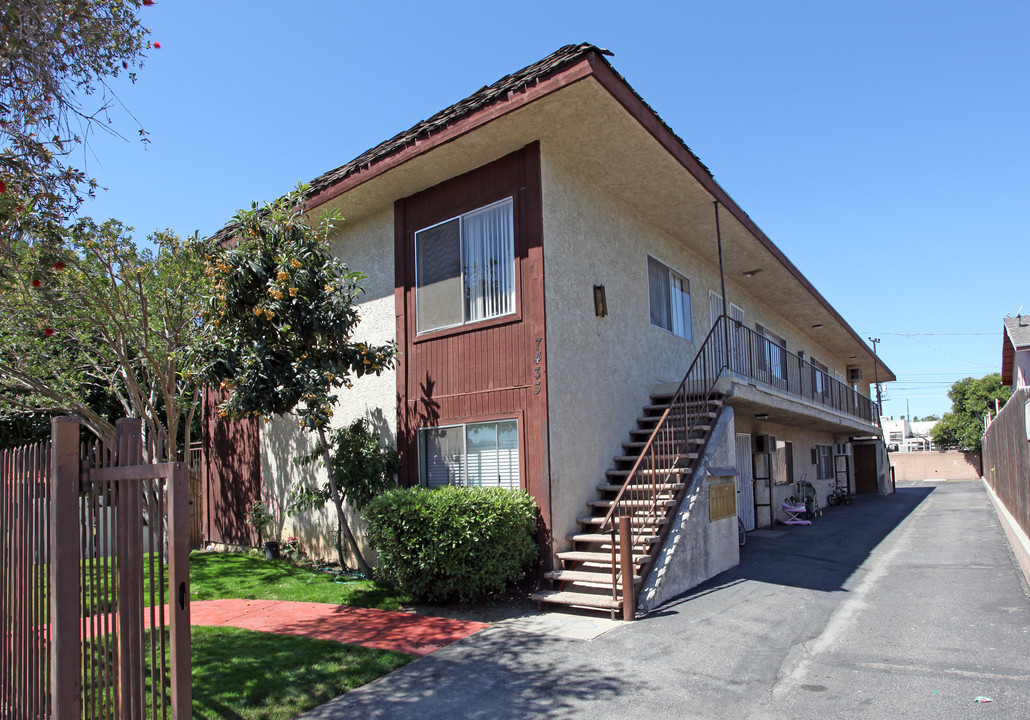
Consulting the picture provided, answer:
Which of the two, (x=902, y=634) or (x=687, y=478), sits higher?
(x=687, y=478)

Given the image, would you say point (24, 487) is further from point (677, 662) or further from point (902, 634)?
point (902, 634)

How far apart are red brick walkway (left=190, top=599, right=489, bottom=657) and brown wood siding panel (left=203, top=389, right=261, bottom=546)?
4.27 metres

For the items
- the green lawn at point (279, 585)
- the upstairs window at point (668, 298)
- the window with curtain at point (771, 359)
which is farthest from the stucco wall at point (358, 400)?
the window with curtain at point (771, 359)

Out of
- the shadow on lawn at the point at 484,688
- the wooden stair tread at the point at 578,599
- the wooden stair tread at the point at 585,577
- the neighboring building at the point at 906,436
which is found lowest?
the neighboring building at the point at 906,436

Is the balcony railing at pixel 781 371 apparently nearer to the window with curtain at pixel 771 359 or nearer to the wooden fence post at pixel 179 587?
the window with curtain at pixel 771 359

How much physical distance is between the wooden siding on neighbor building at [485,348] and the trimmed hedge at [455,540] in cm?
64

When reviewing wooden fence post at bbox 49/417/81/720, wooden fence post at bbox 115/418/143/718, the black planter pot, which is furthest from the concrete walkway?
the black planter pot

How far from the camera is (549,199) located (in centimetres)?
889

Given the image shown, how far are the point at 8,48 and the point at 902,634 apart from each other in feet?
31.1

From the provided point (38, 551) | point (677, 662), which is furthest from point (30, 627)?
point (677, 662)

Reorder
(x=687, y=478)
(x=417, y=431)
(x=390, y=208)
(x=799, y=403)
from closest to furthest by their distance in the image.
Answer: (x=687, y=478) < (x=417, y=431) < (x=390, y=208) < (x=799, y=403)

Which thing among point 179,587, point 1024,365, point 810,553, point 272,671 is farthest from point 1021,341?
point 179,587

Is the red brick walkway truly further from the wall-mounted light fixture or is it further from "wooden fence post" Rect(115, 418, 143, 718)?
the wall-mounted light fixture

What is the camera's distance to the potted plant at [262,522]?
450 inches
